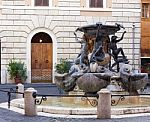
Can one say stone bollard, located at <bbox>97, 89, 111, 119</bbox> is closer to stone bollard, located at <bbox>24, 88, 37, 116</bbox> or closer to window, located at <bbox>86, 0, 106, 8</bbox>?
stone bollard, located at <bbox>24, 88, 37, 116</bbox>

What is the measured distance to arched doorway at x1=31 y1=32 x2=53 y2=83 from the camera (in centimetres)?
3259

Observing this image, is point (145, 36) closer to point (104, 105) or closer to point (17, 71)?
point (17, 71)

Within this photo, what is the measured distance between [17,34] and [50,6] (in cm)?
300

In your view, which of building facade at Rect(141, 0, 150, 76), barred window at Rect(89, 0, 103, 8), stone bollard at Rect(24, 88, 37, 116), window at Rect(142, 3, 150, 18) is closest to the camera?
stone bollard at Rect(24, 88, 37, 116)

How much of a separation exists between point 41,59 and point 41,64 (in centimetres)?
35

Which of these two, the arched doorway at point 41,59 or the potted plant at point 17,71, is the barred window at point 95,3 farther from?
the potted plant at point 17,71

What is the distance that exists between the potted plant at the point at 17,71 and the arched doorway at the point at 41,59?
1.06 meters

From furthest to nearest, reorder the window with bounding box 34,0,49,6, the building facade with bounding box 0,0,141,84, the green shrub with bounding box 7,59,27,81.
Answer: the window with bounding box 34,0,49,6, the building facade with bounding box 0,0,141,84, the green shrub with bounding box 7,59,27,81

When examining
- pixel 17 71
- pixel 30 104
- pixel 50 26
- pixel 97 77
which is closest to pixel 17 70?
pixel 17 71

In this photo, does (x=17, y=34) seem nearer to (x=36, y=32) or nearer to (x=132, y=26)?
(x=36, y=32)

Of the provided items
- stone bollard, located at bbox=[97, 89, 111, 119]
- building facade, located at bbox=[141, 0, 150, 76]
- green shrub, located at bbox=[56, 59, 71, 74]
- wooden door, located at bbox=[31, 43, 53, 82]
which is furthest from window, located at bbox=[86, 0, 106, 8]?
stone bollard, located at bbox=[97, 89, 111, 119]

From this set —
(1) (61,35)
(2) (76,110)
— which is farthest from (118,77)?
(1) (61,35)

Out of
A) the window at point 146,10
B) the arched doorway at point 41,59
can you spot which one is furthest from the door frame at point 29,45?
the window at point 146,10

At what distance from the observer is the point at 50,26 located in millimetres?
32562
